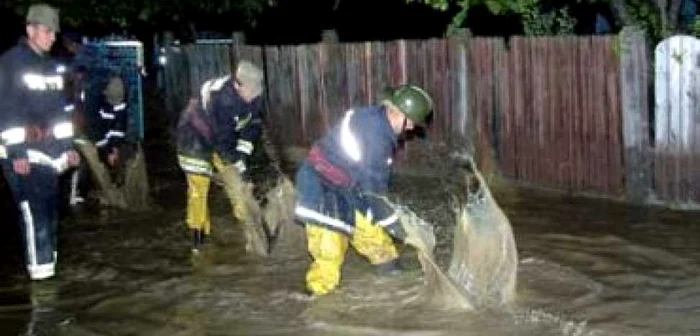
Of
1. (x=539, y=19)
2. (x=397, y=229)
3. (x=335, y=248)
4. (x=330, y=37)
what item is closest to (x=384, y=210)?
(x=397, y=229)

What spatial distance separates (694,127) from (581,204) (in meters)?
1.43

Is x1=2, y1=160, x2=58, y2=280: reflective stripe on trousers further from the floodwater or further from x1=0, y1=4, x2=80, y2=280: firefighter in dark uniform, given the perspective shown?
the floodwater

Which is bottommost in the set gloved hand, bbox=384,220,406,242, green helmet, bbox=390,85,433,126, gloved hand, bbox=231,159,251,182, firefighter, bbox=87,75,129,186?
gloved hand, bbox=384,220,406,242

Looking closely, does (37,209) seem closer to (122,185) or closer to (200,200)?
(200,200)

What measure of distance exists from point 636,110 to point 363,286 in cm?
376

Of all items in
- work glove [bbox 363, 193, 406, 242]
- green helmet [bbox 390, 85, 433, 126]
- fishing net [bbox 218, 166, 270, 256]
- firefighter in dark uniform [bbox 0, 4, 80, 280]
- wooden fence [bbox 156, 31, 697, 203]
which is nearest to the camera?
green helmet [bbox 390, 85, 433, 126]

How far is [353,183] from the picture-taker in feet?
23.6

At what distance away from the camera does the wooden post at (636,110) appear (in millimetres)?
10125

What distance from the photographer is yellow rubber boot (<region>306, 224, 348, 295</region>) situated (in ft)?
23.8

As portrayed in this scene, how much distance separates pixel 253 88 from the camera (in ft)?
29.0

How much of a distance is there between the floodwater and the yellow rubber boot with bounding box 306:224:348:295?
0.10 m

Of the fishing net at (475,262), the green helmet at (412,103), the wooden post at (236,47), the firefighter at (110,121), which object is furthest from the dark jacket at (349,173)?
the wooden post at (236,47)

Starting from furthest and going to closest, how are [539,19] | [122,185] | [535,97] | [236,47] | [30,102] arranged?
[236,47] → [539,19] → [122,185] → [535,97] → [30,102]

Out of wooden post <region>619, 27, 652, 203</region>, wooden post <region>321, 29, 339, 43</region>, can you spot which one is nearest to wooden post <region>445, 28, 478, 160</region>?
wooden post <region>619, 27, 652, 203</region>
